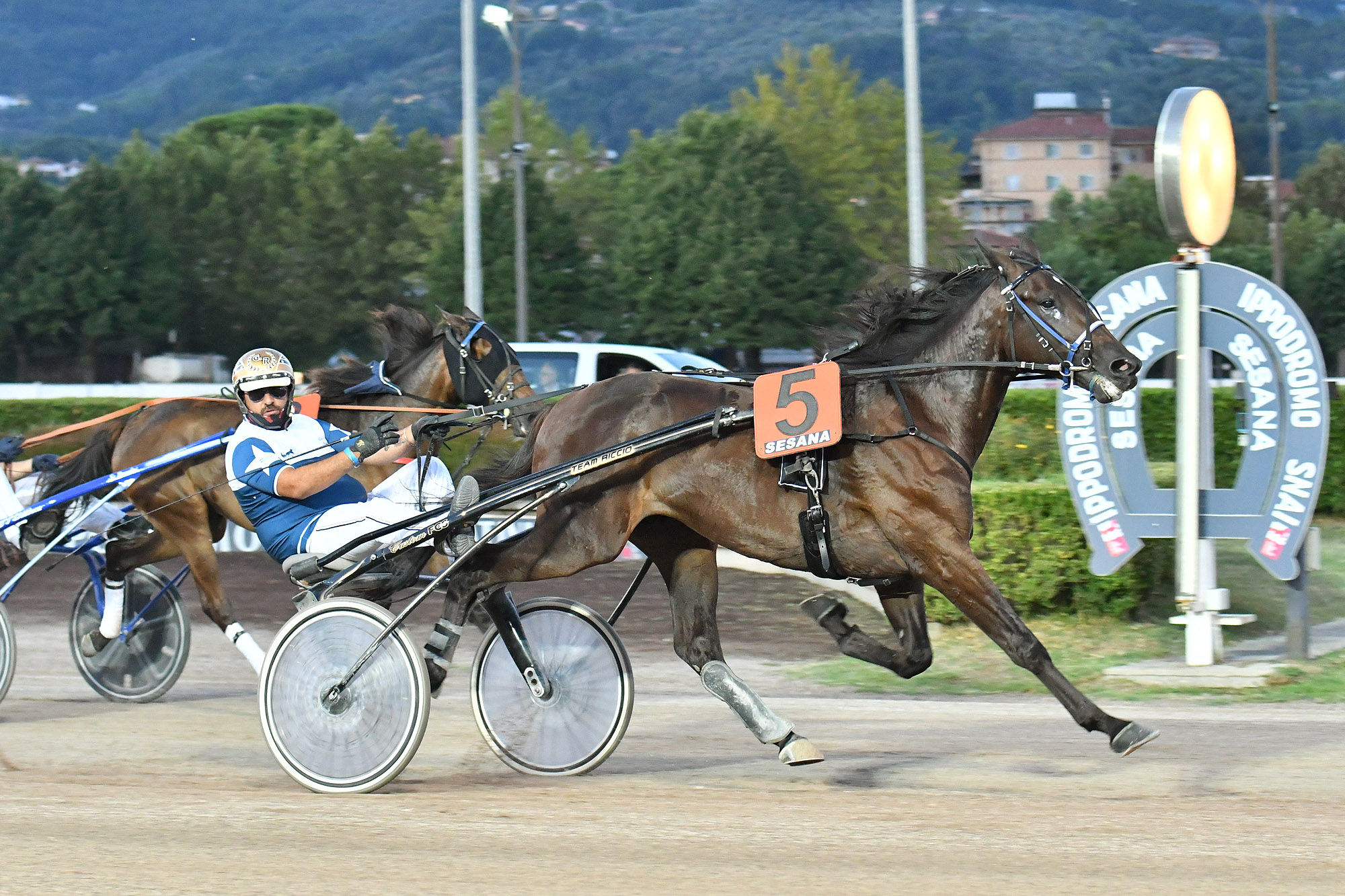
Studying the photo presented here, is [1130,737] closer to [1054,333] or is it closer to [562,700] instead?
[1054,333]

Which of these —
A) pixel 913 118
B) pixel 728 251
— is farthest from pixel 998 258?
pixel 728 251

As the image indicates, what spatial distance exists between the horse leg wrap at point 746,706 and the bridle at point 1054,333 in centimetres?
149

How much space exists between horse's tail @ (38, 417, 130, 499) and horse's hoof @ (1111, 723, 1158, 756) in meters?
4.93

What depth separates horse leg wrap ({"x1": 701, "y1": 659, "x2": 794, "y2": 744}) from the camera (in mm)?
5160

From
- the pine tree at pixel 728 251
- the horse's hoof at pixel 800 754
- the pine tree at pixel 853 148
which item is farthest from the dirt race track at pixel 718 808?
the pine tree at pixel 853 148

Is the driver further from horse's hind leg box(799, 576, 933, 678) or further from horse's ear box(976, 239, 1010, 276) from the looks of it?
horse's ear box(976, 239, 1010, 276)

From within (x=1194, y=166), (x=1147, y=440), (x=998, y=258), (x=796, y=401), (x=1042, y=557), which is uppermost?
(x=1194, y=166)

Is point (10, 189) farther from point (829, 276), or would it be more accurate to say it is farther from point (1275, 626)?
point (1275, 626)

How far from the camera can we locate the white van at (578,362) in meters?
11.8

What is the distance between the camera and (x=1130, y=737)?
481 cm

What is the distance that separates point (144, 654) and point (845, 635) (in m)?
3.59

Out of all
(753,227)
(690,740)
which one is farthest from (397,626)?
(753,227)

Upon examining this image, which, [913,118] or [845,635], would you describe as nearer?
[845,635]

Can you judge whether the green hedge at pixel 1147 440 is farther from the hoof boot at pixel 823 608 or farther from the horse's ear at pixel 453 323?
the hoof boot at pixel 823 608
